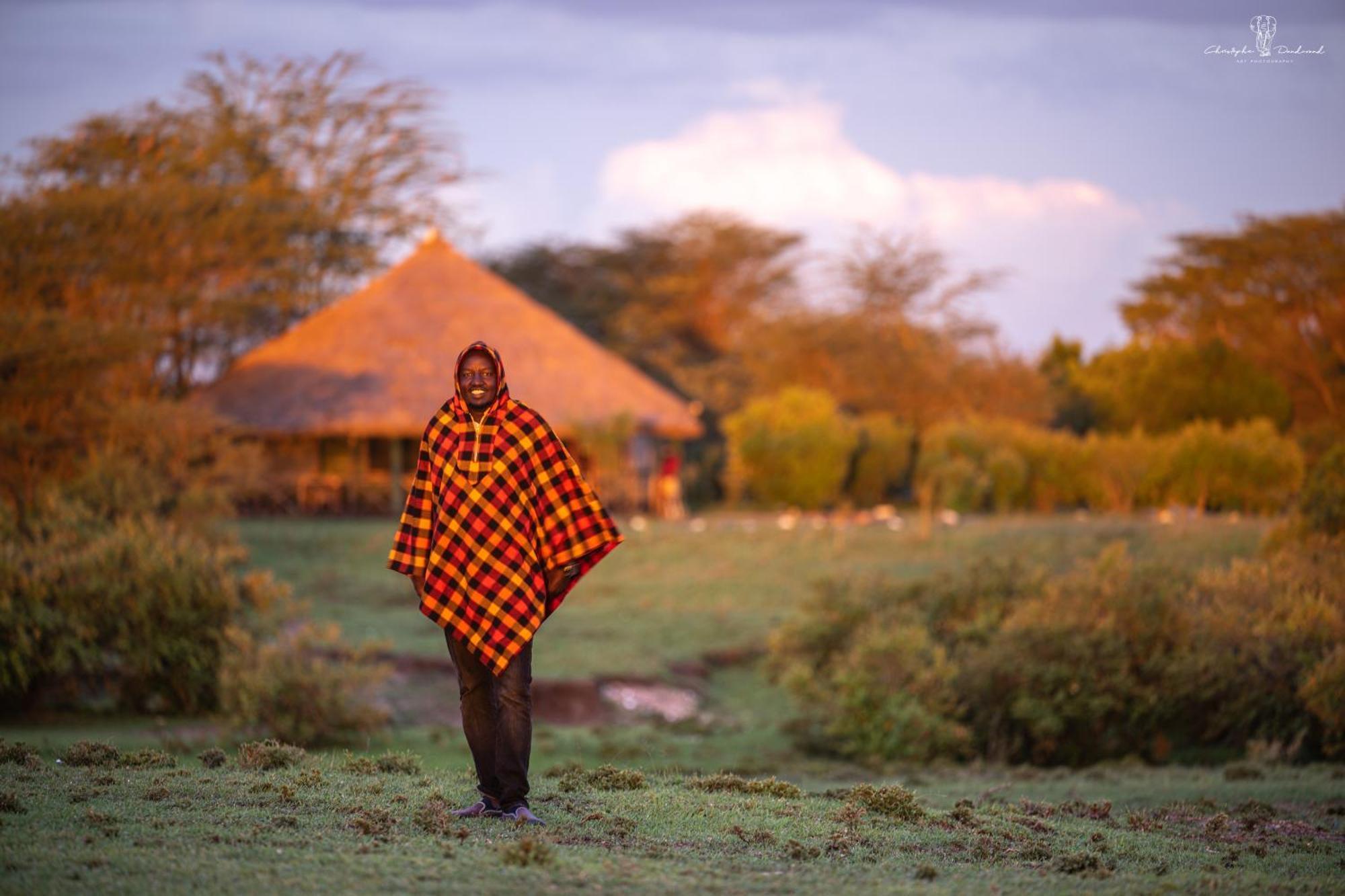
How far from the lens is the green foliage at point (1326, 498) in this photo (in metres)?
13.1

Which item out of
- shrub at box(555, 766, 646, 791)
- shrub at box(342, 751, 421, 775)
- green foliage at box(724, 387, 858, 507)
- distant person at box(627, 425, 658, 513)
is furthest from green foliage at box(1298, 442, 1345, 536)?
distant person at box(627, 425, 658, 513)

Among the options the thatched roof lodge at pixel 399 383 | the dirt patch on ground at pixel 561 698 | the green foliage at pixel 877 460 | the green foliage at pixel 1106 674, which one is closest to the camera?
the green foliage at pixel 1106 674

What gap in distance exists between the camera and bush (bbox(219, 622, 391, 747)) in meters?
10.8

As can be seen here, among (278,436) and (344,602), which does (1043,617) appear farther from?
(278,436)

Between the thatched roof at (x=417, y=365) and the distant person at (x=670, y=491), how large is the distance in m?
Answer: 0.89

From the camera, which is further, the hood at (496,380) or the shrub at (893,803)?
the shrub at (893,803)

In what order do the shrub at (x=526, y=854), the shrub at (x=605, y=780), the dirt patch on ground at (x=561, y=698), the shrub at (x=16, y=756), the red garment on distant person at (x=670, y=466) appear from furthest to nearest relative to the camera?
the red garment on distant person at (x=670, y=466) → the dirt patch on ground at (x=561, y=698) → the shrub at (x=605, y=780) → the shrub at (x=16, y=756) → the shrub at (x=526, y=854)

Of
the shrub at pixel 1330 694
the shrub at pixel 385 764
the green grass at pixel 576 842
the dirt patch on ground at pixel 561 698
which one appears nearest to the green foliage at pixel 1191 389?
the dirt patch on ground at pixel 561 698

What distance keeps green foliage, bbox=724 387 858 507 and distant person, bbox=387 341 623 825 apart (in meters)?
21.0

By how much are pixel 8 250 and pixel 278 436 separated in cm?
742

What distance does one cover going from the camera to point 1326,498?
1327 centimetres

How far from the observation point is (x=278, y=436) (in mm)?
26062

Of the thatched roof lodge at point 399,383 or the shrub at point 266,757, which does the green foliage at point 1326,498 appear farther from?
the thatched roof lodge at point 399,383

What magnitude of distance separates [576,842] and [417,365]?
867 inches
